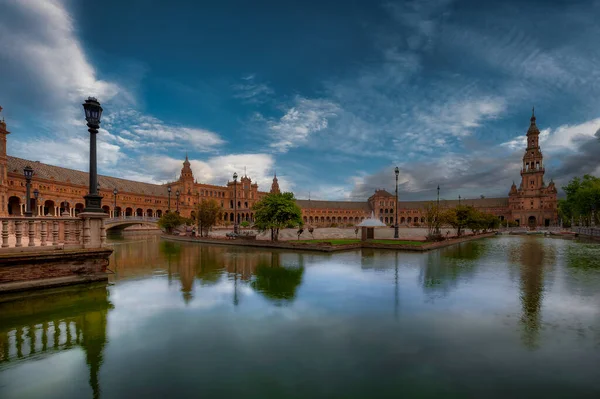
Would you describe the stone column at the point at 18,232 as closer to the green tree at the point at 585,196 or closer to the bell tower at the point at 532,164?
the green tree at the point at 585,196

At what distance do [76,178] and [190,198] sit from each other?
3438cm

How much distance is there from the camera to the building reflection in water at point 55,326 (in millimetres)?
5031

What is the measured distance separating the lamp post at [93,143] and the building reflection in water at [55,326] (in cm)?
318

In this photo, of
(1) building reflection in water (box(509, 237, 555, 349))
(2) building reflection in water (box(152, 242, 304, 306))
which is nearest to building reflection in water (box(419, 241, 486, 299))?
(1) building reflection in water (box(509, 237, 555, 349))

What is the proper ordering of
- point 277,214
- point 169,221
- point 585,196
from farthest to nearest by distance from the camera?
point 585,196 → point 169,221 → point 277,214

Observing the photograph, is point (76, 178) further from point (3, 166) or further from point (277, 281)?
point (277, 281)

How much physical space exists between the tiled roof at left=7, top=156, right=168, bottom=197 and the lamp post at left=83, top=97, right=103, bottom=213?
2689 inches

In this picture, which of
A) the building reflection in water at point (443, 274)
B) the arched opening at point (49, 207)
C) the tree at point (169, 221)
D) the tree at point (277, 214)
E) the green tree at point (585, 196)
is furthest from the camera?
the arched opening at point (49, 207)

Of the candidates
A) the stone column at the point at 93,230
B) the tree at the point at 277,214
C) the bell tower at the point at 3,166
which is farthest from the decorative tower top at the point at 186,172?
the stone column at the point at 93,230

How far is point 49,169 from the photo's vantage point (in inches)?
2726

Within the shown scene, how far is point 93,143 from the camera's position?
1125cm

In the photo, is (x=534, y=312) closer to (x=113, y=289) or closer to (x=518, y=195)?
(x=113, y=289)

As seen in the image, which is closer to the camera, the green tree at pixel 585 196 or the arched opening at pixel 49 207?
the green tree at pixel 585 196

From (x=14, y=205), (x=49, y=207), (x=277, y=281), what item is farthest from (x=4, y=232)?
(x=49, y=207)
